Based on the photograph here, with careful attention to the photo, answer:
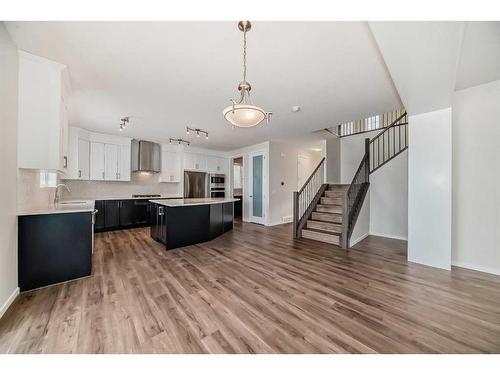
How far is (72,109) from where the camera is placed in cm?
376

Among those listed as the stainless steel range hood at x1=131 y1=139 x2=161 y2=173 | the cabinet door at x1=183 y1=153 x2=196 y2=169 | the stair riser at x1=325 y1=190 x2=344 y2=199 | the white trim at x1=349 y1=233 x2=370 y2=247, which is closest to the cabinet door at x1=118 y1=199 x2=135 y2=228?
the stainless steel range hood at x1=131 y1=139 x2=161 y2=173

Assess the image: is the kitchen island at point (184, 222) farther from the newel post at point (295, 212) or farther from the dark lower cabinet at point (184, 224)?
the newel post at point (295, 212)

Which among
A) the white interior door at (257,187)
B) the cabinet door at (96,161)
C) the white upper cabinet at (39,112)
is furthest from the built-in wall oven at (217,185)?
the white upper cabinet at (39,112)

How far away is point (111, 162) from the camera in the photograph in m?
5.52

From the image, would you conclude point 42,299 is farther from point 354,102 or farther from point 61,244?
point 354,102

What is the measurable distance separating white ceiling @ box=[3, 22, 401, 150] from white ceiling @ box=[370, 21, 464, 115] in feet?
0.78

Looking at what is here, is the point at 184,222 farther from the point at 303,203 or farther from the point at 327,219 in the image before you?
the point at 327,219

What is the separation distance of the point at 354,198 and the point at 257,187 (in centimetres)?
306

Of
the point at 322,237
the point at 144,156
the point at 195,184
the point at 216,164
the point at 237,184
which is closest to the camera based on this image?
the point at 322,237

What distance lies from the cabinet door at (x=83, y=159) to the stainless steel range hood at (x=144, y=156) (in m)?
1.06

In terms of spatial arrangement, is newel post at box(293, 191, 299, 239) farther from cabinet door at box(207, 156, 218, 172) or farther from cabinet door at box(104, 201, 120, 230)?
cabinet door at box(104, 201, 120, 230)

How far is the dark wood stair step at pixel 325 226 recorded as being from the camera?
13.9ft

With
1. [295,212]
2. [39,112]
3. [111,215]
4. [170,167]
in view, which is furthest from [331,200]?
[111,215]
